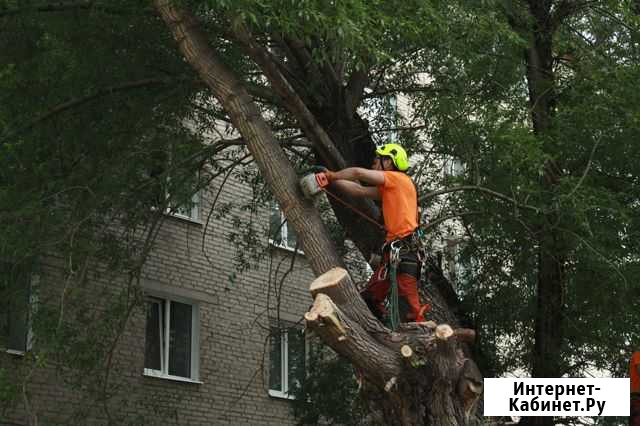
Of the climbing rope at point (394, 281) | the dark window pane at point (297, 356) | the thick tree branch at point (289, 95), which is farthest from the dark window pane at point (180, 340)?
the climbing rope at point (394, 281)

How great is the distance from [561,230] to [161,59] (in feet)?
16.0

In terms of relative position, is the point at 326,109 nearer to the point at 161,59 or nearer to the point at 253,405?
the point at 161,59

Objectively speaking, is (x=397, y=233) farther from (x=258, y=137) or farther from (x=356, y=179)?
(x=258, y=137)

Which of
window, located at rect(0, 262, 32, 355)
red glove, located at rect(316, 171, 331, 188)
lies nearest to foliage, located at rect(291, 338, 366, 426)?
window, located at rect(0, 262, 32, 355)

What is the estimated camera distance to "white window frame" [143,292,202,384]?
60.6 feet

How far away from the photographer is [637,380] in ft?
37.8

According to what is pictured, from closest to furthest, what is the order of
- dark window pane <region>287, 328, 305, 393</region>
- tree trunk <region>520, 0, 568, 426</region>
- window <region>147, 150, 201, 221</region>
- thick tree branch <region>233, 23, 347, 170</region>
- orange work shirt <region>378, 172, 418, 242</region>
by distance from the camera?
orange work shirt <region>378, 172, 418, 242</region>
thick tree branch <region>233, 23, 347, 170</region>
tree trunk <region>520, 0, 568, 426</region>
window <region>147, 150, 201, 221</region>
dark window pane <region>287, 328, 305, 393</region>

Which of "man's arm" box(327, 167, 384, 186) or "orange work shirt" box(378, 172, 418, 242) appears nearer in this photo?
"man's arm" box(327, 167, 384, 186)

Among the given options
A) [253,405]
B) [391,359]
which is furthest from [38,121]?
[253,405]

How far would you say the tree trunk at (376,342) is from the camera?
8.87 metres

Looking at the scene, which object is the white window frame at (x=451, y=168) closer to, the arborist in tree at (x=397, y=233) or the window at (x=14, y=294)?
the arborist in tree at (x=397, y=233)

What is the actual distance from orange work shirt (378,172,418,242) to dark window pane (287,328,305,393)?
19.7 ft

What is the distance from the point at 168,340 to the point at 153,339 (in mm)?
264

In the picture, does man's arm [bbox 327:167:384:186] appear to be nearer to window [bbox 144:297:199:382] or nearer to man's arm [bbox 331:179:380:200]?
man's arm [bbox 331:179:380:200]
